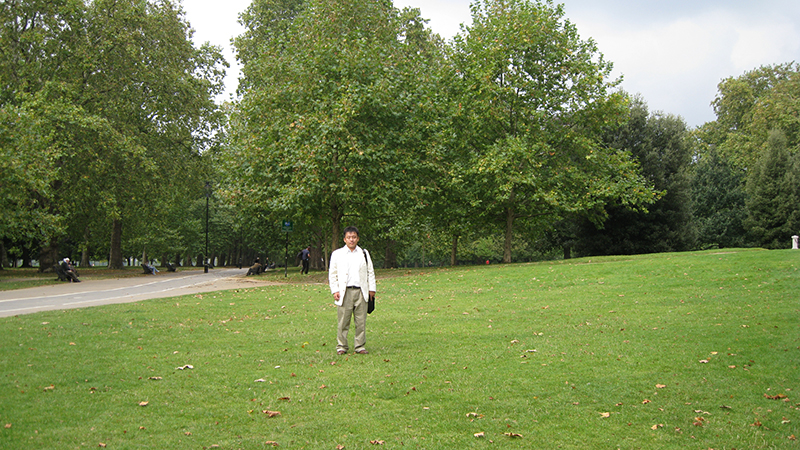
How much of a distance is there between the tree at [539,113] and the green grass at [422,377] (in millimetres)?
14494

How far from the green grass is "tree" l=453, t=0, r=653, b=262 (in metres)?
14.5

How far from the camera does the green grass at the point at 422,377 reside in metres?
5.79

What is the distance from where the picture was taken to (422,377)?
8062 millimetres

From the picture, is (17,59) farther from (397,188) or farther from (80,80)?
(397,188)

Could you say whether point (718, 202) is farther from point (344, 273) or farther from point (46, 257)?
point (46, 257)

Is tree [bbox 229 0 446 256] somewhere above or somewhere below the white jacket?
above

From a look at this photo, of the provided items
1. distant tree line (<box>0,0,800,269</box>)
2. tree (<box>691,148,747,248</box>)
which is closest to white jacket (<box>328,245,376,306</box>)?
distant tree line (<box>0,0,800,269</box>)

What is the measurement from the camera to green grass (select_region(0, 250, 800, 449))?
579 cm

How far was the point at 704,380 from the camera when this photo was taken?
7.68 meters

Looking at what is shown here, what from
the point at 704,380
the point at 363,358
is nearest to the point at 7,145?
the point at 363,358

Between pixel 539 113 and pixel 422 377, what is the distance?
23.5m

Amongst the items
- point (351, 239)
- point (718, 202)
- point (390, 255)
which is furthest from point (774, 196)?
point (351, 239)

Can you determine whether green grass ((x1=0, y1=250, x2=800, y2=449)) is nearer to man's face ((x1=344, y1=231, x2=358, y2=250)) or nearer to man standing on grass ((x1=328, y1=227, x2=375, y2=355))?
man standing on grass ((x1=328, y1=227, x2=375, y2=355))

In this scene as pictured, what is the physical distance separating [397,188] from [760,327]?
57.5 ft
